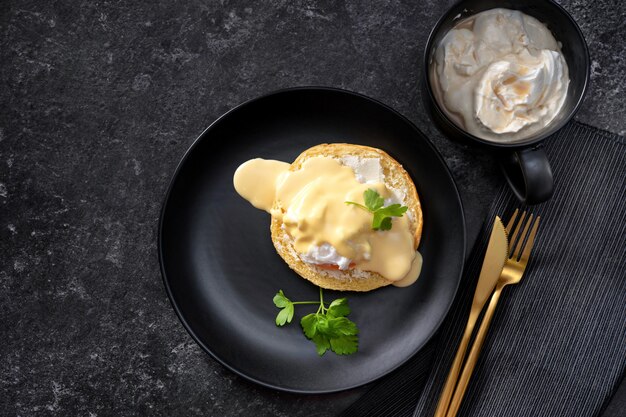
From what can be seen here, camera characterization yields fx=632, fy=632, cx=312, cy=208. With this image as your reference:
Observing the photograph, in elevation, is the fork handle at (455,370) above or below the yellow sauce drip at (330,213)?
below

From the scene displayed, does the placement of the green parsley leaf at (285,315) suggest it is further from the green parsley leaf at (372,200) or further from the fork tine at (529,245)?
the fork tine at (529,245)

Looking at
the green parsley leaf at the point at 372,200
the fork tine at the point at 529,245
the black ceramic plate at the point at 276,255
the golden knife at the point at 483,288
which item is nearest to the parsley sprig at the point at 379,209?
the green parsley leaf at the point at 372,200

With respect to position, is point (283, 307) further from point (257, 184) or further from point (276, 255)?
point (257, 184)

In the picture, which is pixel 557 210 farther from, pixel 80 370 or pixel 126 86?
pixel 80 370

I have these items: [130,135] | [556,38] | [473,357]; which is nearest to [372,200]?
[473,357]

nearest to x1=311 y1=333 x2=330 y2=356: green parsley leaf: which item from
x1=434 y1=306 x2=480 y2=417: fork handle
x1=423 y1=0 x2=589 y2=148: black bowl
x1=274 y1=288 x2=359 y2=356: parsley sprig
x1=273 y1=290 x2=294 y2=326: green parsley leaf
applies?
x1=274 y1=288 x2=359 y2=356: parsley sprig
